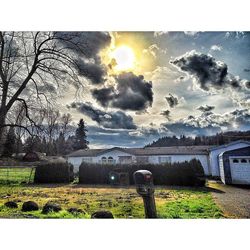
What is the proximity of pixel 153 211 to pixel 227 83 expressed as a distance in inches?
95.1

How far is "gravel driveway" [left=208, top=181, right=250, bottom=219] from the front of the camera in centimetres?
495

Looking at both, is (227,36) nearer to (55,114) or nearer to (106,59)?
(106,59)

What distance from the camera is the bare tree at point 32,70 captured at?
5691 mm

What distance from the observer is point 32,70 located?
573 centimetres

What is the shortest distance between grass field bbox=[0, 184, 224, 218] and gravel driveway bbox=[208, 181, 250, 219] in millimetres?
111

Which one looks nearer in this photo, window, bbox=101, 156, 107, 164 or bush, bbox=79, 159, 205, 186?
bush, bbox=79, 159, 205, 186

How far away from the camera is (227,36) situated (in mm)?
5316

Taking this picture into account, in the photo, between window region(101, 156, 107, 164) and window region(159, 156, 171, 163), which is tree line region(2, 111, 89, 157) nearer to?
window region(101, 156, 107, 164)

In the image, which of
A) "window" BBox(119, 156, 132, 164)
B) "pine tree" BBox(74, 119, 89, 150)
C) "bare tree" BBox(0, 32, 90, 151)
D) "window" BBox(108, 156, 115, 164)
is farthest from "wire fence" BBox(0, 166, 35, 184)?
"window" BBox(119, 156, 132, 164)

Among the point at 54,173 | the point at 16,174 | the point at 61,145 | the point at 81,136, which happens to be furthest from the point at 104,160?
the point at 16,174

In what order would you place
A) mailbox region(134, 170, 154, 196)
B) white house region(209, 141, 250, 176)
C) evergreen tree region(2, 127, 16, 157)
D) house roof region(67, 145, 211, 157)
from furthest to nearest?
evergreen tree region(2, 127, 16, 157) → house roof region(67, 145, 211, 157) → white house region(209, 141, 250, 176) → mailbox region(134, 170, 154, 196)

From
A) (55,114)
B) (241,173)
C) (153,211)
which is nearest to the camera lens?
(153,211)
